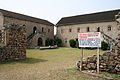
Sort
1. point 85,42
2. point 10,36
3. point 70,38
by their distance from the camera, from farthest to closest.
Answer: point 70,38 < point 10,36 < point 85,42

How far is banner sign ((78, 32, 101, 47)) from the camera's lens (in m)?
A: 6.69

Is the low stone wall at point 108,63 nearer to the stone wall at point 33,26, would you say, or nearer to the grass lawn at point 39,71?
the grass lawn at point 39,71

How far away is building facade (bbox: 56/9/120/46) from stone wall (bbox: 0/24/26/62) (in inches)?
861

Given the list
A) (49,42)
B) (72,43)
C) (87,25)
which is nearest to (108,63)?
(72,43)

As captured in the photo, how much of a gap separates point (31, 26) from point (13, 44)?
73.2 ft

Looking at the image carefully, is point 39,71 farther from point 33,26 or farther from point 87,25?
point 87,25

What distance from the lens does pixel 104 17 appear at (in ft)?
101

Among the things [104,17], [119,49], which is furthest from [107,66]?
[104,17]

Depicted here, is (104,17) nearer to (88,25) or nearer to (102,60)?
(88,25)

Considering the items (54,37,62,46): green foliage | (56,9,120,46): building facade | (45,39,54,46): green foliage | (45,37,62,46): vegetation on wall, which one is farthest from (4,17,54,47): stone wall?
(54,37,62,46): green foliage

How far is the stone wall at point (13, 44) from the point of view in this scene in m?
10.1

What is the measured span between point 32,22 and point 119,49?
2886 centimetres

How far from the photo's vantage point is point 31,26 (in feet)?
106

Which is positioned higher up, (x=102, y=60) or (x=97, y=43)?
(x=97, y=43)
